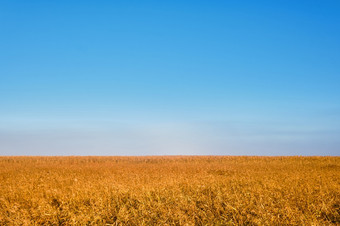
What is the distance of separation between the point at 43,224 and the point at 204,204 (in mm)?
4047

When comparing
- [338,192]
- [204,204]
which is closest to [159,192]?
[204,204]

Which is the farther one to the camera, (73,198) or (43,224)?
(73,198)

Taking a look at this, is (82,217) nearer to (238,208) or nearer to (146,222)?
(146,222)

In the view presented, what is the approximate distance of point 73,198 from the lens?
25.6 ft

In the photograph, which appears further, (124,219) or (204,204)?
(204,204)

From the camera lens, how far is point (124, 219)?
20.9 feet

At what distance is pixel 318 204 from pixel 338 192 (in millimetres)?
1832

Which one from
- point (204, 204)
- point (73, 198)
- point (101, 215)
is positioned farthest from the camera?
point (73, 198)

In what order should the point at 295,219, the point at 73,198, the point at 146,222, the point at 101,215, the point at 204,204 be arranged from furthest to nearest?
1. the point at 73,198
2. the point at 204,204
3. the point at 101,215
4. the point at 146,222
5. the point at 295,219

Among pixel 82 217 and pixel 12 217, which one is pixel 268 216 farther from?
pixel 12 217

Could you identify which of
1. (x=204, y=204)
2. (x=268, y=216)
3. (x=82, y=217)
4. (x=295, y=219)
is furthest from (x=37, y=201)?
(x=295, y=219)

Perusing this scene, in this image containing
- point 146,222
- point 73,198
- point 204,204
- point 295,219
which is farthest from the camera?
point 73,198

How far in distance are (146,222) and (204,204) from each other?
68.8 inches

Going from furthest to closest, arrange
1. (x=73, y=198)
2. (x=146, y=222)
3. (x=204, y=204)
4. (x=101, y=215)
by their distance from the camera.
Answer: (x=73, y=198), (x=204, y=204), (x=101, y=215), (x=146, y=222)
